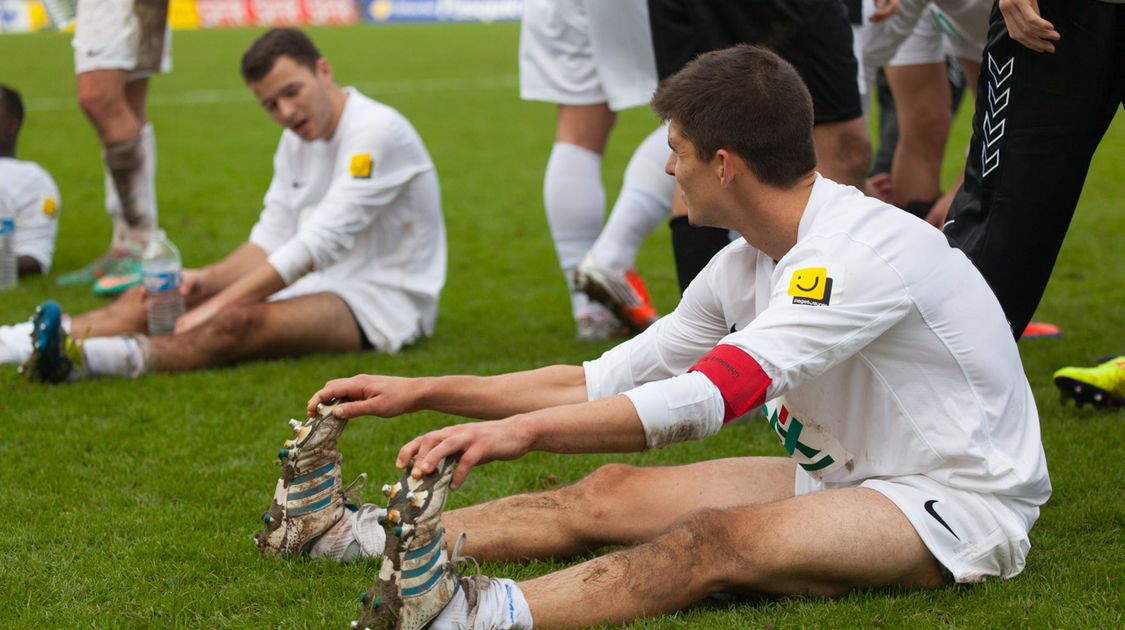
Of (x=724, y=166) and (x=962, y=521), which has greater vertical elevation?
(x=724, y=166)

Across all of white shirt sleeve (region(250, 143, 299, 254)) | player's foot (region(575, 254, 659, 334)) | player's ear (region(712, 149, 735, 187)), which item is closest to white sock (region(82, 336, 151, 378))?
white shirt sleeve (region(250, 143, 299, 254))

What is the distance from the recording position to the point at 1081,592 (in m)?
3.00

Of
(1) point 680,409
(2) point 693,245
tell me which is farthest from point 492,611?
(2) point 693,245

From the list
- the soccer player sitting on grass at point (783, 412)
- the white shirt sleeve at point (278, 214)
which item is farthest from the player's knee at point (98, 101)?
the soccer player sitting on grass at point (783, 412)

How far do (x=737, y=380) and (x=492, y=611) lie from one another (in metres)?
0.68

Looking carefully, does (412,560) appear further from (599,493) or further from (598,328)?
(598,328)

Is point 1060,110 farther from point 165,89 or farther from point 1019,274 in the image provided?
point 165,89

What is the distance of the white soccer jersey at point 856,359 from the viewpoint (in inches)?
103

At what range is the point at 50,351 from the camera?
5020 millimetres

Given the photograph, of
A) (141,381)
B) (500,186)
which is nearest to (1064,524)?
(141,381)

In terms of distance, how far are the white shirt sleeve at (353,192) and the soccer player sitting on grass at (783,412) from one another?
250 cm

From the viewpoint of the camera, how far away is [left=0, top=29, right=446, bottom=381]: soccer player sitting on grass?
5.38 meters

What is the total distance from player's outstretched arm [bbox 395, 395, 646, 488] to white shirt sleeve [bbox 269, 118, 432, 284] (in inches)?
121

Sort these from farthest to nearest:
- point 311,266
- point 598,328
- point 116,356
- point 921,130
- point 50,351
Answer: point 921,130
point 598,328
point 311,266
point 116,356
point 50,351
